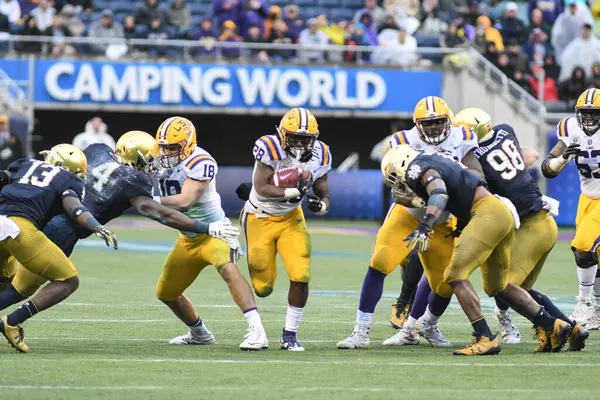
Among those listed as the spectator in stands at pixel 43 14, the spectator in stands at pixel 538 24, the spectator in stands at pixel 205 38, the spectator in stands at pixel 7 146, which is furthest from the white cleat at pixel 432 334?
the spectator in stands at pixel 538 24

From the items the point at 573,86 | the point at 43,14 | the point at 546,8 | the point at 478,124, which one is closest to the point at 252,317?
the point at 478,124

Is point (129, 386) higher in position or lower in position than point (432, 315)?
higher

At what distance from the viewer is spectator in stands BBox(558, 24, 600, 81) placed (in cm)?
2150

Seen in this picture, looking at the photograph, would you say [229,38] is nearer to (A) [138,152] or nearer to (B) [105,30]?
(B) [105,30]

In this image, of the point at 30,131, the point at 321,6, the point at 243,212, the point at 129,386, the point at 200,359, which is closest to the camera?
the point at 129,386

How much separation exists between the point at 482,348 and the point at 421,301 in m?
1.06

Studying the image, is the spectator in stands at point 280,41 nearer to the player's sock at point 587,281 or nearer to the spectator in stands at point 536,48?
the spectator in stands at point 536,48

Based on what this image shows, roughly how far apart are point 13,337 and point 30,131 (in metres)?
13.7

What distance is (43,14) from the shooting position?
20906mm

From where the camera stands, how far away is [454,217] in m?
8.22

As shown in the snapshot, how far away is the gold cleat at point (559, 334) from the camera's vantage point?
25.3ft

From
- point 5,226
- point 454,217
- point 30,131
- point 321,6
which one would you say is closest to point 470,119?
point 454,217

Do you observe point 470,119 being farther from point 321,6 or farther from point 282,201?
point 321,6

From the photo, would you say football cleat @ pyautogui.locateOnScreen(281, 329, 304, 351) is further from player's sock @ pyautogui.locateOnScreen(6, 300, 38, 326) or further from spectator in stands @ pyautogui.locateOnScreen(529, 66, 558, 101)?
spectator in stands @ pyautogui.locateOnScreen(529, 66, 558, 101)
